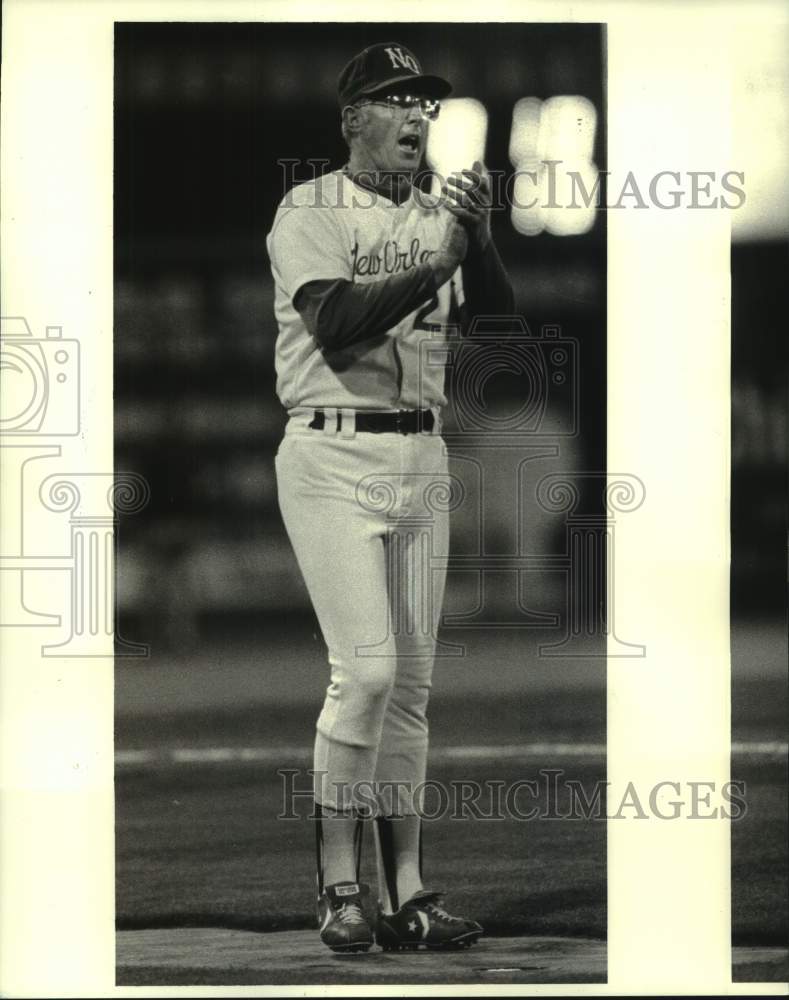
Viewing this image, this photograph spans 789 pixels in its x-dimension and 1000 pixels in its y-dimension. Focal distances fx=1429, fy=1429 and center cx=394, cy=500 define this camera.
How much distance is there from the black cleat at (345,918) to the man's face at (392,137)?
2191 mm

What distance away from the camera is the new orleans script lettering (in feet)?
14.0

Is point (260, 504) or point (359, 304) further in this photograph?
point (260, 504)

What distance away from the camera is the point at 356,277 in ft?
14.0

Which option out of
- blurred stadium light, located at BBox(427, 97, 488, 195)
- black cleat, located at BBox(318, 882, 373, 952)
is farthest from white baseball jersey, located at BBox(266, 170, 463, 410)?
black cleat, located at BBox(318, 882, 373, 952)

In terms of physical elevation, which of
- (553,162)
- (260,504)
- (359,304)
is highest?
(553,162)

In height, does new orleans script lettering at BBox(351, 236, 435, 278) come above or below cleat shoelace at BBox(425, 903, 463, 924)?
above

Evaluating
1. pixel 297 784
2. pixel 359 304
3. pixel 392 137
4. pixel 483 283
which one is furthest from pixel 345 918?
pixel 392 137

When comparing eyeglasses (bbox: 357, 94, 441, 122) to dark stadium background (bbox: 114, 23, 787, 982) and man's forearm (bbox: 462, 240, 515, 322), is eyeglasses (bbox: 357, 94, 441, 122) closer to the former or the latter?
dark stadium background (bbox: 114, 23, 787, 982)

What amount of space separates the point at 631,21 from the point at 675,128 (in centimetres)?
35

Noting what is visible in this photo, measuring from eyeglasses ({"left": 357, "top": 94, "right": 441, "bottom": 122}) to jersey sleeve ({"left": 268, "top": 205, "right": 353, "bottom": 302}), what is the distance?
14.5 inches

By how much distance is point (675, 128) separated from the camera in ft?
14.3

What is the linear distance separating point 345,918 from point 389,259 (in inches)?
78.4

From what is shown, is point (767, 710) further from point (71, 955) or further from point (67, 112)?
point (67, 112)

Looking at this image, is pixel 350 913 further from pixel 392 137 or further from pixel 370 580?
pixel 392 137
